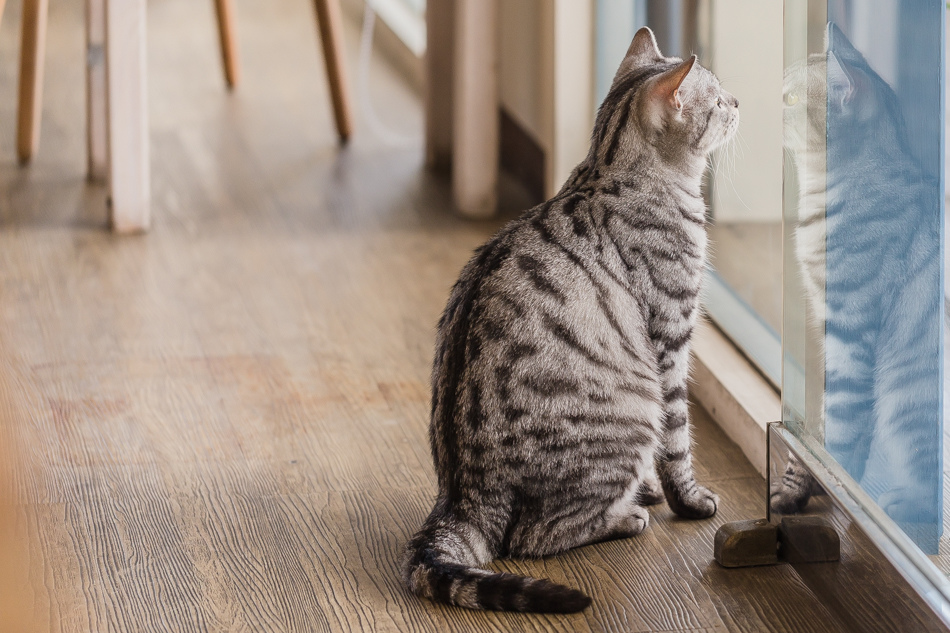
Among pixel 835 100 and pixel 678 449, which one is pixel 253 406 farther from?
pixel 835 100

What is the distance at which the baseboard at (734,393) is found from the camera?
172cm

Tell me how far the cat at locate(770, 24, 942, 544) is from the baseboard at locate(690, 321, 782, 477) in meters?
0.36

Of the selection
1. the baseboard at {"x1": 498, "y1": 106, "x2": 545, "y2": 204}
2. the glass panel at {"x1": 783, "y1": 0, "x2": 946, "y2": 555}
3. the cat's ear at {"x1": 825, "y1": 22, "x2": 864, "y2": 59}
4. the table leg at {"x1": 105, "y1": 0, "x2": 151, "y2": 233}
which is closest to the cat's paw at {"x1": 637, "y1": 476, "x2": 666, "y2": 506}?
the glass panel at {"x1": 783, "y1": 0, "x2": 946, "y2": 555}

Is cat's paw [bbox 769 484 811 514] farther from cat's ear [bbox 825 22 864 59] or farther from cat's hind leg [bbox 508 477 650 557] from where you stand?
cat's ear [bbox 825 22 864 59]

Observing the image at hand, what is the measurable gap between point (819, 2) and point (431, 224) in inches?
67.0

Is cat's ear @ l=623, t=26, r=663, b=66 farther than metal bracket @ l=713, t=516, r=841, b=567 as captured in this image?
Yes

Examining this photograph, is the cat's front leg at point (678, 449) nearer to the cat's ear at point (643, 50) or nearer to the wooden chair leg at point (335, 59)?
the cat's ear at point (643, 50)

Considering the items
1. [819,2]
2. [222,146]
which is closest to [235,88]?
[222,146]

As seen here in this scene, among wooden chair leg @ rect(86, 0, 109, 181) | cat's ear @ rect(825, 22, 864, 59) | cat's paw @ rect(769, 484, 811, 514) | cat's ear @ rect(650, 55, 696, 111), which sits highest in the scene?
cat's ear @ rect(825, 22, 864, 59)

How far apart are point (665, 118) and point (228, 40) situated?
2.80 metres

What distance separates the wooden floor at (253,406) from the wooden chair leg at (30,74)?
0.21ft

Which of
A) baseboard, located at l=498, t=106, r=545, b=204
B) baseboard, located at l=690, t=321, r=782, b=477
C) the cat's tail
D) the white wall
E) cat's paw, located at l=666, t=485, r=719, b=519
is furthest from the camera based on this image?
baseboard, located at l=498, t=106, r=545, b=204

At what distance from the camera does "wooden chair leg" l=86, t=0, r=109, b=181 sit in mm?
2826

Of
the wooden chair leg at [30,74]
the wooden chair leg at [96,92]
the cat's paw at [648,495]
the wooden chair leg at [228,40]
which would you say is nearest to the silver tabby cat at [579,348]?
the cat's paw at [648,495]
